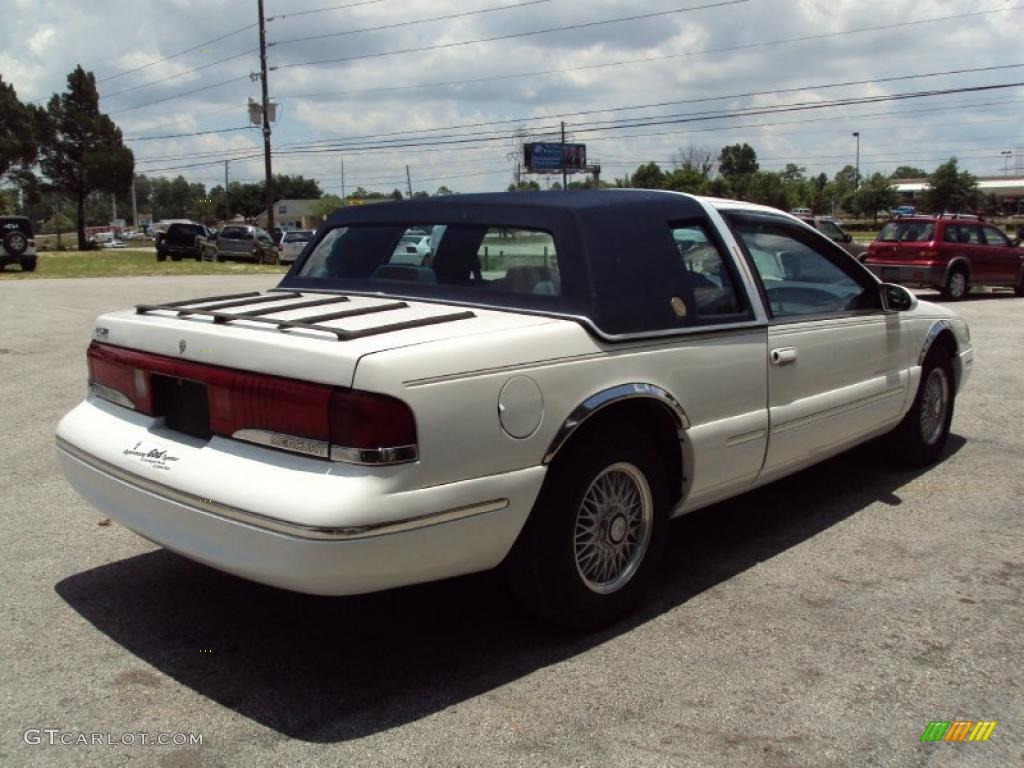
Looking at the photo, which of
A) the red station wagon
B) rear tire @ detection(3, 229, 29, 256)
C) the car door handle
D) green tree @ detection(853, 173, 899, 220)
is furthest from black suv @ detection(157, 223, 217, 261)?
green tree @ detection(853, 173, 899, 220)

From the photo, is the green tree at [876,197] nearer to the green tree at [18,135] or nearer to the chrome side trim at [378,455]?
the green tree at [18,135]

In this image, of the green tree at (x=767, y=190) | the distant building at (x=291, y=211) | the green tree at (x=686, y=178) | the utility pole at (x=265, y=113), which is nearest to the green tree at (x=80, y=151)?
the utility pole at (x=265, y=113)

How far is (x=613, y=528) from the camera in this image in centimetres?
372

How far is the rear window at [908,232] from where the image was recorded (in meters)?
19.3

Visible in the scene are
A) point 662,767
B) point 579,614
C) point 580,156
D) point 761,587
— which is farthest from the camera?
point 580,156

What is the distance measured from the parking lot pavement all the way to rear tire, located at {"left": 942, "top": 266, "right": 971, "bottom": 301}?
15.5m

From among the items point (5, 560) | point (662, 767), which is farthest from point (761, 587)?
point (5, 560)

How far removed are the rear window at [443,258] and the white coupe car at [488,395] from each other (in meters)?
0.01

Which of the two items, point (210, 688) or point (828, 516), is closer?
point (210, 688)

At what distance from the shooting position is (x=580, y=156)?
82875 mm

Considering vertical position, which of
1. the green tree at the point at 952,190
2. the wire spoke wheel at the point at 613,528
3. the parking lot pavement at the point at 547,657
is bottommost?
the parking lot pavement at the point at 547,657

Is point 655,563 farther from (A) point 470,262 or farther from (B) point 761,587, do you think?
(A) point 470,262

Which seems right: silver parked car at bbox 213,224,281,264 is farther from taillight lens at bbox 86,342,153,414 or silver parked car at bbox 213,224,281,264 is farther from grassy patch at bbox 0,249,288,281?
taillight lens at bbox 86,342,153,414

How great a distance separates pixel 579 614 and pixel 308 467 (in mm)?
1199
